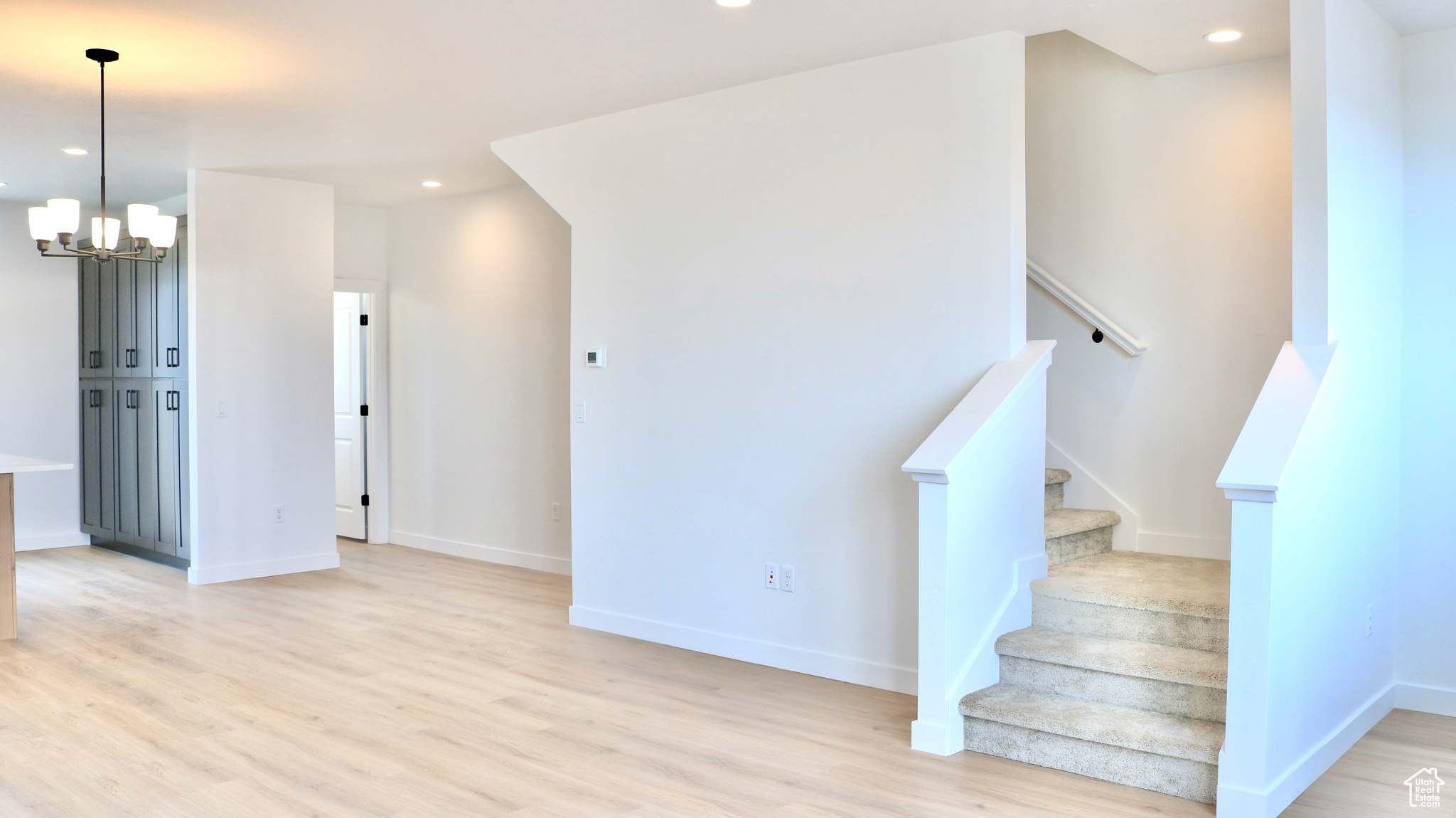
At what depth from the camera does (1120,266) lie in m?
4.52

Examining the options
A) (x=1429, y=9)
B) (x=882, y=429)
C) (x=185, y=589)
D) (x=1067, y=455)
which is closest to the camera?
(x=1429, y=9)

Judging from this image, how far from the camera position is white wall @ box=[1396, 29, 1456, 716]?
374 centimetres

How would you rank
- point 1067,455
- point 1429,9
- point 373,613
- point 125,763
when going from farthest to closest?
point 373,613, point 1067,455, point 1429,9, point 125,763

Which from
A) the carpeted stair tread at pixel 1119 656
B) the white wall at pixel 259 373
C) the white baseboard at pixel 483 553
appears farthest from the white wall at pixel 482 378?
the carpeted stair tread at pixel 1119 656

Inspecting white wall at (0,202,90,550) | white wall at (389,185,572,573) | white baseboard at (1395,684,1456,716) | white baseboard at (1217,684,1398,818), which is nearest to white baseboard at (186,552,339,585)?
white wall at (389,185,572,573)

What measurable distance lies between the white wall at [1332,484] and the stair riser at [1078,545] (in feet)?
3.39

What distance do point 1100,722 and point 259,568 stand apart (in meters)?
5.28

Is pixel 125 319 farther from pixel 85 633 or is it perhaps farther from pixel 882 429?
pixel 882 429

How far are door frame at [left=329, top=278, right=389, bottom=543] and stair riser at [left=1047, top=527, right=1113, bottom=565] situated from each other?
17.4 feet

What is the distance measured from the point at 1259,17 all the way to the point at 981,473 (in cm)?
185

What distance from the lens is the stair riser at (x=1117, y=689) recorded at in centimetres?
314

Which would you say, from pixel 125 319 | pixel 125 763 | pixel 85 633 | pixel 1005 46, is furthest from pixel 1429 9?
pixel 125 319

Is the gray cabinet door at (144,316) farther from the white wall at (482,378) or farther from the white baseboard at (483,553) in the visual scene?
the white baseboard at (483,553)

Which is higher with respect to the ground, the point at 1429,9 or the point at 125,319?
the point at 1429,9
